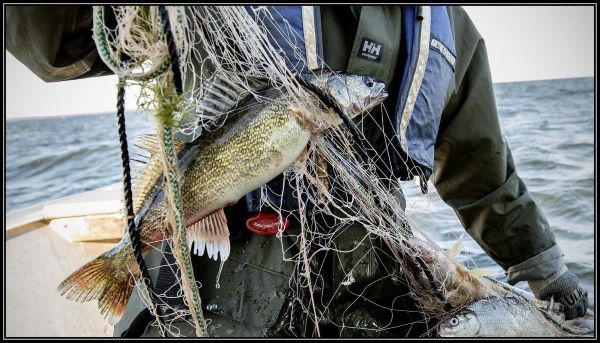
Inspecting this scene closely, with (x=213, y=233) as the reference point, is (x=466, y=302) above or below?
below

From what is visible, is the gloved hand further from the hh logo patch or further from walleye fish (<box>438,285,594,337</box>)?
the hh logo patch

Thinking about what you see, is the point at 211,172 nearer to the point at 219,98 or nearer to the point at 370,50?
the point at 219,98

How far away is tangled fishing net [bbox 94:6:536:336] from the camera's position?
1.50 metres

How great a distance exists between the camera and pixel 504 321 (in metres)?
2.59

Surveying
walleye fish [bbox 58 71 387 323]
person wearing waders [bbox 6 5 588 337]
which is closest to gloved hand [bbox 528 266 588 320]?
person wearing waders [bbox 6 5 588 337]

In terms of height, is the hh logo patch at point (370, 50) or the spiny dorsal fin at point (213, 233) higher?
the hh logo patch at point (370, 50)

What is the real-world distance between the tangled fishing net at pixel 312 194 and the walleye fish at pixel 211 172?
0.13 feet

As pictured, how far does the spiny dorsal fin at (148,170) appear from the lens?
1.78m

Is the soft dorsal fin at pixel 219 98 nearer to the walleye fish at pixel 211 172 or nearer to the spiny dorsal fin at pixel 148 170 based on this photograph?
the walleye fish at pixel 211 172

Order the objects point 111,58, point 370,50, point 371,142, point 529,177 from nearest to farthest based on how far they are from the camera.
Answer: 1. point 111,58
2. point 370,50
3. point 371,142
4. point 529,177

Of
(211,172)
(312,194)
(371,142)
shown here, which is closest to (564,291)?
(371,142)

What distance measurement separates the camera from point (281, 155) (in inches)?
68.9

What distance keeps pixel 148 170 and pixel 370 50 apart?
114cm

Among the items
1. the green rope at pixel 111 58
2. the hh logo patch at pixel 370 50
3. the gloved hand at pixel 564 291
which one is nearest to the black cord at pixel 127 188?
the green rope at pixel 111 58
